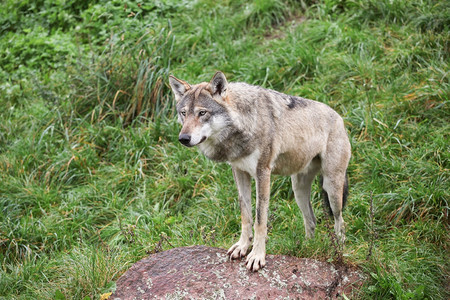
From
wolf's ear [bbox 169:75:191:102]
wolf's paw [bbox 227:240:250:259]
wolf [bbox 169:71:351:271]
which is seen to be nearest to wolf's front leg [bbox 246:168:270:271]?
wolf [bbox 169:71:351:271]

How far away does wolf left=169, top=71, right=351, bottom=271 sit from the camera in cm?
425

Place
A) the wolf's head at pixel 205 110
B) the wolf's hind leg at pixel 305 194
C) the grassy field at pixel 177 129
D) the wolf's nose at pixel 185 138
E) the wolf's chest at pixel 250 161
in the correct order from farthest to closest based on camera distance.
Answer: the wolf's hind leg at pixel 305 194
the grassy field at pixel 177 129
the wolf's chest at pixel 250 161
the wolf's head at pixel 205 110
the wolf's nose at pixel 185 138

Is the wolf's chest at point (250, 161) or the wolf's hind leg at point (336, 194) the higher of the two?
the wolf's chest at point (250, 161)

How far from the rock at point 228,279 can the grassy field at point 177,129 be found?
170 millimetres

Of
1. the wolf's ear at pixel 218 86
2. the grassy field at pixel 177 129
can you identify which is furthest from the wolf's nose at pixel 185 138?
the grassy field at pixel 177 129

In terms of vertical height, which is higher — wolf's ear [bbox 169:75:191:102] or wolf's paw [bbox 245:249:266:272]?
wolf's ear [bbox 169:75:191:102]

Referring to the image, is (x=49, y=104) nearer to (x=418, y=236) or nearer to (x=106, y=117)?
(x=106, y=117)

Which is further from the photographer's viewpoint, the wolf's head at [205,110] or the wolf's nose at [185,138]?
the wolf's head at [205,110]

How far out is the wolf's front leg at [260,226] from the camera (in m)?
4.32

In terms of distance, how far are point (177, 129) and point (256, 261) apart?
3481mm

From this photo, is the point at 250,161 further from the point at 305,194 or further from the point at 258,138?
the point at 305,194

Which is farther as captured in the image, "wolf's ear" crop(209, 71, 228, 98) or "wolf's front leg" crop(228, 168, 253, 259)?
"wolf's front leg" crop(228, 168, 253, 259)

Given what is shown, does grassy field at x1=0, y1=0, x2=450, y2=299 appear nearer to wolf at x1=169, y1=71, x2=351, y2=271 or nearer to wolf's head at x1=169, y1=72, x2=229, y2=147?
wolf at x1=169, y1=71, x2=351, y2=271

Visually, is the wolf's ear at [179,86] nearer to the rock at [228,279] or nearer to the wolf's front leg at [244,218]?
the wolf's front leg at [244,218]
